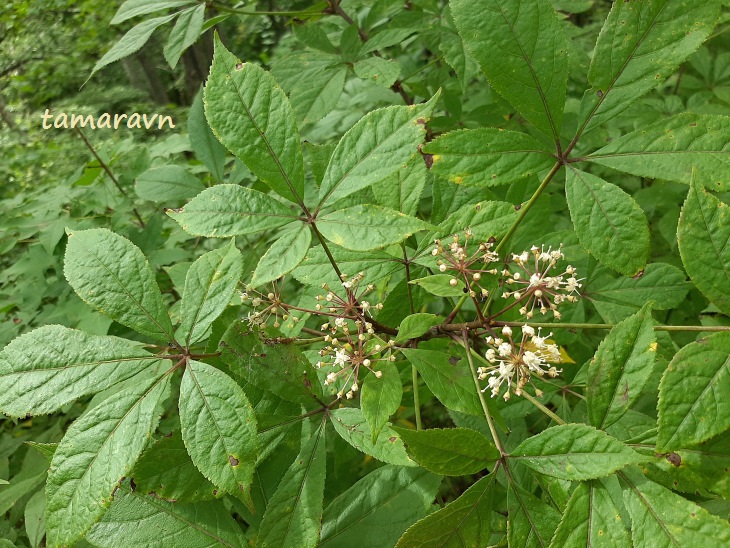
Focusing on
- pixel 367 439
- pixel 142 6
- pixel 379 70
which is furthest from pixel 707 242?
pixel 142 6

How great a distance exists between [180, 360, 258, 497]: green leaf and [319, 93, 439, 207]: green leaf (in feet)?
1.50

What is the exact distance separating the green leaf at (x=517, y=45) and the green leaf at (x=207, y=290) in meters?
0.70

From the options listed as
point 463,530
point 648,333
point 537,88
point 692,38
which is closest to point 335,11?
point 537,88

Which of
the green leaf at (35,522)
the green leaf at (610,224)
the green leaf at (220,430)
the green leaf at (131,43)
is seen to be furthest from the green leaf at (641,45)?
the green leaf at (35,522)

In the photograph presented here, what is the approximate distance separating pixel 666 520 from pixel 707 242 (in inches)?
19.5

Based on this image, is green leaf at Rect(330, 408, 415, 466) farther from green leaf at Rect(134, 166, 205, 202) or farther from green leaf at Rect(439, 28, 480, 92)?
green leaf at Rect(439, 28, 480, 92)

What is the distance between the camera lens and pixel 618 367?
40.5 inches

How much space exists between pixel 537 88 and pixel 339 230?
548mm

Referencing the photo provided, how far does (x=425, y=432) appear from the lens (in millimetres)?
934

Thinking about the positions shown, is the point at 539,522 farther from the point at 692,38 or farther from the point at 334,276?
the point at 692,38

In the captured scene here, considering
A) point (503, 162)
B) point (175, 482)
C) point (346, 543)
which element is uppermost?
point (503, 162)

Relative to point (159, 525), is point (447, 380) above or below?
above

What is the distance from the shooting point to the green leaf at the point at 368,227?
102 cm

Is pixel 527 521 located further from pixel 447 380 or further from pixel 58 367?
pixel 58 367
